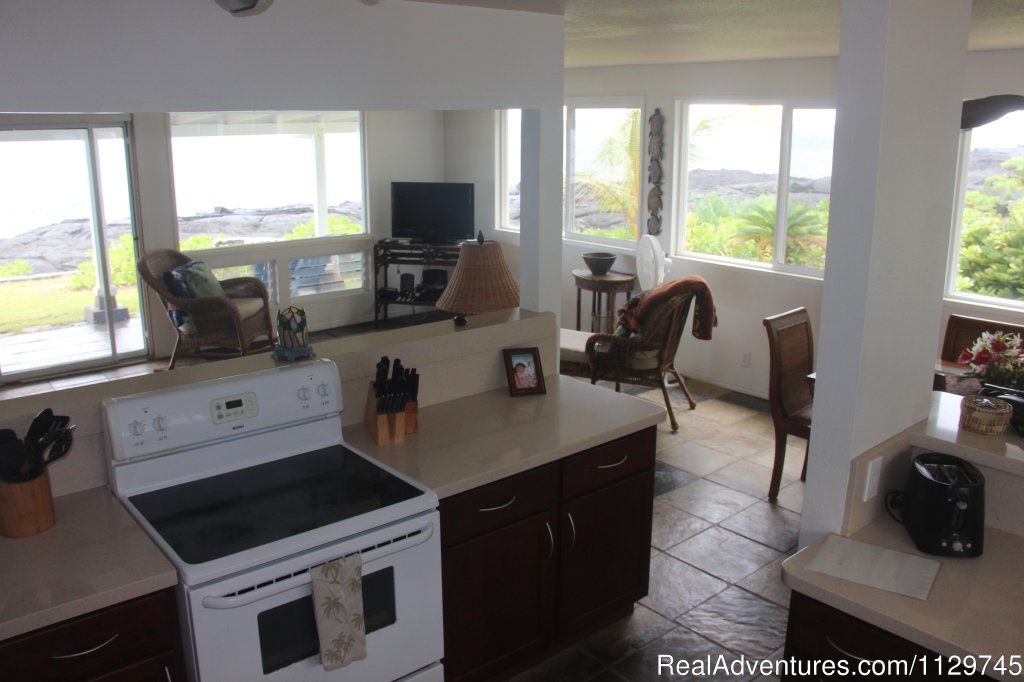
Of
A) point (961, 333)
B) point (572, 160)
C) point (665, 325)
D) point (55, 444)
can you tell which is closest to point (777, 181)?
point (665, 325)

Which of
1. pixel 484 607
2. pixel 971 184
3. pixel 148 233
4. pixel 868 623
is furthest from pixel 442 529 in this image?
pixel 148 233

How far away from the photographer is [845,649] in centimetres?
202

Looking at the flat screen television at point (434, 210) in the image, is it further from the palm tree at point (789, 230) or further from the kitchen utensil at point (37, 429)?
the kitchen utensil at point (37, 429)

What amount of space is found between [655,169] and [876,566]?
4983 mm

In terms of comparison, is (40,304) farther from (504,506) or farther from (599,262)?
(504,506)

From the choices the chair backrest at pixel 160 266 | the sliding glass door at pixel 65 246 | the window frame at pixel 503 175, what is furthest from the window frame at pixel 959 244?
the sliding glass door at pixel 65 246

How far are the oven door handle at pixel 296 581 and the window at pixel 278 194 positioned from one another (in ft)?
18.6

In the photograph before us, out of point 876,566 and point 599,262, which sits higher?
point 599,262

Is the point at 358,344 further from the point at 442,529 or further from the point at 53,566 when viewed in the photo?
the point at 53,566

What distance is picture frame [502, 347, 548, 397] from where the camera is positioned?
10.9ft

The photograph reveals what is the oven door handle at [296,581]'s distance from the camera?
2041 mm

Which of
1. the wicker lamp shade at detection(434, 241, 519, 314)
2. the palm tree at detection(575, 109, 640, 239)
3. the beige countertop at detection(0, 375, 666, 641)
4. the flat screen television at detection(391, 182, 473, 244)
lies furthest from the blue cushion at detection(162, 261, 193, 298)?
the beige countertop at detection(0, 375, 666, 641)

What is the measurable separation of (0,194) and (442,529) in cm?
555

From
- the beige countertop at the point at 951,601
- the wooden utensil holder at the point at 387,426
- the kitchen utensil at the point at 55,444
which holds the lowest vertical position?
the beige countertop at the point at 951,601
